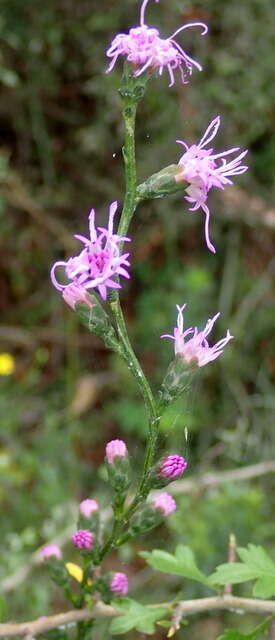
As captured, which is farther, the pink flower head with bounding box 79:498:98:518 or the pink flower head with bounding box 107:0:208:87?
the pink flower head with bounding box 79:498:98:518

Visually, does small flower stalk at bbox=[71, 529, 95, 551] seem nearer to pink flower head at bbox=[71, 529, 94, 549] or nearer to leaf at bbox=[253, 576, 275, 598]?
pink flower head at bbox=[71, 529, 94, 549]

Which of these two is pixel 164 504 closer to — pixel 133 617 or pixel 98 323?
pixel 133 617

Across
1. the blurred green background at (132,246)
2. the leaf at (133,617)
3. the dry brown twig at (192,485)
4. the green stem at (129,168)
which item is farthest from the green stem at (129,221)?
the blurred green background at (132,246)

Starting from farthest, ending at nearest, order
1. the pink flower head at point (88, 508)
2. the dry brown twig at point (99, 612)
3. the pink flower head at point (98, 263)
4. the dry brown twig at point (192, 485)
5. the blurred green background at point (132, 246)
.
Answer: the blurred green background at point (132, 246) → the dry brown twig at point (192, 485) → the pink flower head at point (88, 508) → the dry brown twig at point (99, 612) → the pink flower head at point (98, 263)

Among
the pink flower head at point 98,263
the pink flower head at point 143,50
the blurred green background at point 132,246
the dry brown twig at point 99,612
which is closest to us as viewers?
the pink flower head at point 98,263

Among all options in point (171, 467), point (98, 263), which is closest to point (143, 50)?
point (98, 263)

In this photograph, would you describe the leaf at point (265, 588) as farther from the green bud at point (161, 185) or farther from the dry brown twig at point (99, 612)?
the green bud at point (161, 185)

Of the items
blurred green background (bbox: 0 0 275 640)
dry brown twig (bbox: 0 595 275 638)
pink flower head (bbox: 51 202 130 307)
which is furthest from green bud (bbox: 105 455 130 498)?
blurred green background (bbox: 0 0 275 640)

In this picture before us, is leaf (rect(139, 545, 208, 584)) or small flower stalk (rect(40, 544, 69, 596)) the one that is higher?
small flower stalk (rect(40, 544, 69, 596))

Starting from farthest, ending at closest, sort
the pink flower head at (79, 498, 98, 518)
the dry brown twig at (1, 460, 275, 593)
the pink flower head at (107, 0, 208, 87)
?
1. the dry brown twig at (1, 460, 275, 593)
2. the pink flower head at (79, 498, 98, 518)
3. the pink flower head at (107, 0, 208, 87)
